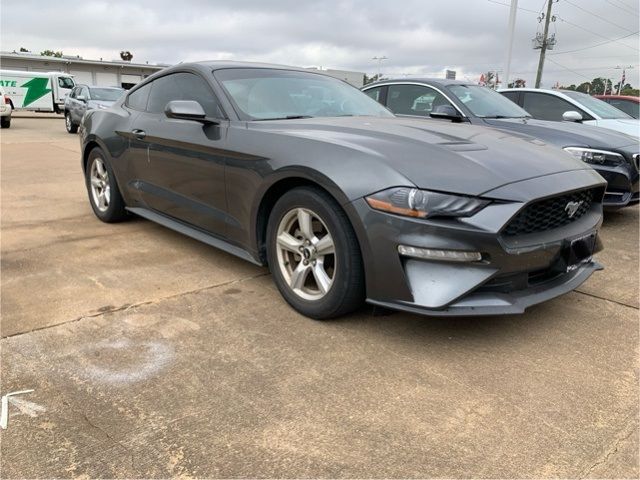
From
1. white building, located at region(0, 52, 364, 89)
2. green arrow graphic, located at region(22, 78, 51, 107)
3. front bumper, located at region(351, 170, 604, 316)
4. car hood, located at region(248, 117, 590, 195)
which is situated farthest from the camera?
white building, located at region(0, 52, 364, 89)

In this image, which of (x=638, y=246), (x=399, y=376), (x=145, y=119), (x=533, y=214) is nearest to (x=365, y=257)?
(x=399, y=376)

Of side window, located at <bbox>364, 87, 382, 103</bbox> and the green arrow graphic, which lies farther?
the green arrow graphic

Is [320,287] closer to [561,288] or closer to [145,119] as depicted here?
[561,288]

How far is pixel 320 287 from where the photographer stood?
118 inches

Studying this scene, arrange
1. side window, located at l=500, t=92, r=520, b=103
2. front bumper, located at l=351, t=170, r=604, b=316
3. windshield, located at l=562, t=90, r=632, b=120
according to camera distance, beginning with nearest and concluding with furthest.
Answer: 1. front bumper, located at l=351, t=170, r=604, b=316
2. windshield, located at l=562, t=90, r=632, b=120
3. side window, located at l=500, t=92, r=520, b=103

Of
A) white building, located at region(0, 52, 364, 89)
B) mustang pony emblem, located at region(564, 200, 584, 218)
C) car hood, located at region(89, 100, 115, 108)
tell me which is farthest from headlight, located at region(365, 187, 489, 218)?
white building, located at region(0, 52, 364, 89)

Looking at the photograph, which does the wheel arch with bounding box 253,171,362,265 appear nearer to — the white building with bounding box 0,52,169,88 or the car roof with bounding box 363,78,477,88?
the car roof with bounding box 363,78,477,88

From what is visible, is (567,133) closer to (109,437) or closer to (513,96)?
(513,96)

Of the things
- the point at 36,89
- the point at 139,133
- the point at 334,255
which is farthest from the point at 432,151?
the point at 36,89

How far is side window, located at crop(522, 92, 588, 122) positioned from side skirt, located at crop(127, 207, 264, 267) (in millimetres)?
5519

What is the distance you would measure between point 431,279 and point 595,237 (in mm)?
1307

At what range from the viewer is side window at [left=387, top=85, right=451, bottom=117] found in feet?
20.9

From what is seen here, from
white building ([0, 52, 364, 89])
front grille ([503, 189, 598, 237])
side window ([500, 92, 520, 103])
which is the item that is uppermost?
white building ([0, 52, 364, 89])

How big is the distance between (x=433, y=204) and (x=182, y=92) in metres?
2.44
